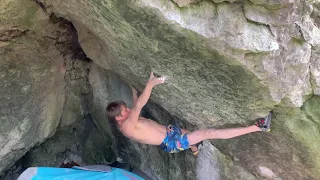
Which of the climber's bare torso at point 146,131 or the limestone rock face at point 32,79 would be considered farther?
the climber's bare torso at point 146,131

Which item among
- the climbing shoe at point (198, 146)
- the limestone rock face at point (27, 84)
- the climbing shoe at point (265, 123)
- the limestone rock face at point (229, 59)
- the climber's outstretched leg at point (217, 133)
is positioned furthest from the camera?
the climbing shoe at point (198, 146)

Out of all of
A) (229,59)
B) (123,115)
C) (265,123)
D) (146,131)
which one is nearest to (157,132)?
(146,131)

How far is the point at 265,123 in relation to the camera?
11.0ft

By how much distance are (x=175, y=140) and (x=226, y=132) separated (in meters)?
0.56

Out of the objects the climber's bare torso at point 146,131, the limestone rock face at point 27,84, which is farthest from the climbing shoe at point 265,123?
the limestone rock face at point 27,84

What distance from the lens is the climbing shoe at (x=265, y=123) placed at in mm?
3355

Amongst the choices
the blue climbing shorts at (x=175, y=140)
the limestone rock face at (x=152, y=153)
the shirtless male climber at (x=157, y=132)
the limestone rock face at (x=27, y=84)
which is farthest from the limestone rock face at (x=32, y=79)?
the blue climbing shorts at (x=175, y=140)

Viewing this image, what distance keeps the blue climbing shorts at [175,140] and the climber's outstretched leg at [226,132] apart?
0.06m

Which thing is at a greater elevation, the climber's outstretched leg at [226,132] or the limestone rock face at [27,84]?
the climber's outstretched leg at [226,132]

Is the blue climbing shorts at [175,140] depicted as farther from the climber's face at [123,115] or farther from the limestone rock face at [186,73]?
the climber's face at [123,115]

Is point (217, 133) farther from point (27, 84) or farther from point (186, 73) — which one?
point (27, 84)

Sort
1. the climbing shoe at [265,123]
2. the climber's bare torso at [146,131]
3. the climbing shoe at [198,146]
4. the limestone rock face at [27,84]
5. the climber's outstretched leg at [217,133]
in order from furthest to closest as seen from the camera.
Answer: the climbing shoe at [198,146] < the climber's bare torso at [146,131] < the limestone rock face at [27,84] < the climber's outstretched leg at [217,133] < the climbing shoe at [265,123]

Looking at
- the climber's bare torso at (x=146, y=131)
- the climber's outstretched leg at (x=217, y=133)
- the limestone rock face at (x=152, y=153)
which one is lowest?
the limestone rock face at (x=152, y=153)

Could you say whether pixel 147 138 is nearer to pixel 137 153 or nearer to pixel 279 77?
pixel 137 153
